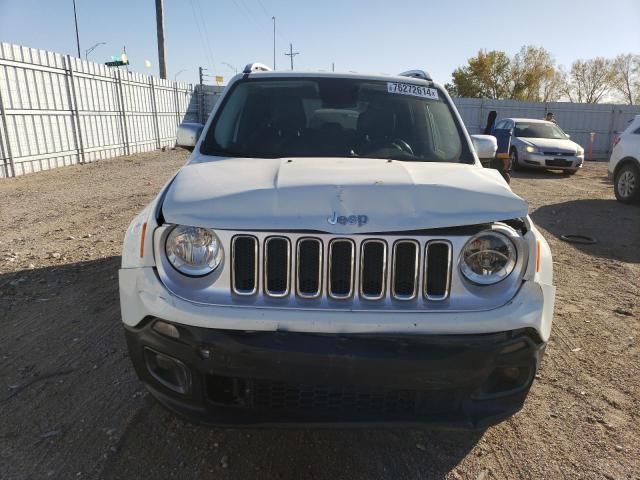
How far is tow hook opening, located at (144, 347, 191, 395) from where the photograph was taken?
2.02m

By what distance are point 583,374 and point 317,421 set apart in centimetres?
214

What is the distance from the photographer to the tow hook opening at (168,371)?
6.62 ft

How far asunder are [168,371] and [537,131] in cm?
1534

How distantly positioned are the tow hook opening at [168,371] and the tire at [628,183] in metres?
9.64

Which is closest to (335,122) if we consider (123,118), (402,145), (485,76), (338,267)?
(402,145)

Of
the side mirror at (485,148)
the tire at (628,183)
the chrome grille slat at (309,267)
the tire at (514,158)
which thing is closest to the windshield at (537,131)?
the tire at (514,158)

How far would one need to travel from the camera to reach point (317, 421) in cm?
199

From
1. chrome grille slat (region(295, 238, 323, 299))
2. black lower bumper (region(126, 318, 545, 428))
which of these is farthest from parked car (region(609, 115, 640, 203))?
chrome grille slat (region(295, 238, 323, 299))

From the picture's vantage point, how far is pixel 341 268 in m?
2.03

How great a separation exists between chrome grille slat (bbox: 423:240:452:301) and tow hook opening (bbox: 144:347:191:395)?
41.2 inches

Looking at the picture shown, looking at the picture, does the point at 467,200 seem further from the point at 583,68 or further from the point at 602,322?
the point at 583,68

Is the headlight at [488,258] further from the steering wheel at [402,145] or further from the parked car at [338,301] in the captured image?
the steering wheel at [402,145]

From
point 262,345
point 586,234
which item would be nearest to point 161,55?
point 586,234

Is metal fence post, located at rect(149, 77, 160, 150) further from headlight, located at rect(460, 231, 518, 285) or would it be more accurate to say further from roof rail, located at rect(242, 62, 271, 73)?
headlight, located at rect(460, 231, 518, 285)
